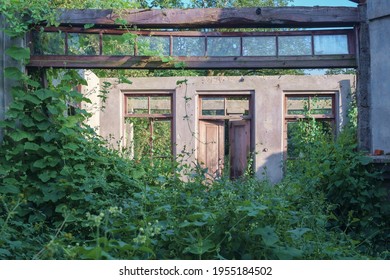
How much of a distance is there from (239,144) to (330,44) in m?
7.19

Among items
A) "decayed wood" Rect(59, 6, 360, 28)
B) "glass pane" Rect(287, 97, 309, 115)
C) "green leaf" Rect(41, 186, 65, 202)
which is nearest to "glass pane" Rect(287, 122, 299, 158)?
"glass pane" Rect(287, 97, 309, 115)

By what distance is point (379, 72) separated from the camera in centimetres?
650

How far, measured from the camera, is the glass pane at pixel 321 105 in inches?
551

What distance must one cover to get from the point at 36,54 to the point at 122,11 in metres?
1.17

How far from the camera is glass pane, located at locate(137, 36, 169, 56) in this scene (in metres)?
7.00

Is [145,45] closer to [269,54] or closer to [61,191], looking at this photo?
[269,54]

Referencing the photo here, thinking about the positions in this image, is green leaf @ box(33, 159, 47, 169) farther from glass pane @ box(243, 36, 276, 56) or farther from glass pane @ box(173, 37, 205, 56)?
glass pane @ box(243, 36, 276, 56)

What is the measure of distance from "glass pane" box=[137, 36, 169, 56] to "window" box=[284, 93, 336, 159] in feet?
23.6

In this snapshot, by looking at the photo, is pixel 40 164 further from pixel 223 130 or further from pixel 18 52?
pixel 223 130

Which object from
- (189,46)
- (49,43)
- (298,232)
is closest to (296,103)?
(189,46)

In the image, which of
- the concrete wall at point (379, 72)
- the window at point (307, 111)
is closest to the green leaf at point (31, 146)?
the concrete wall at point (379, 72)

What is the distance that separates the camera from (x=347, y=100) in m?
13.7
